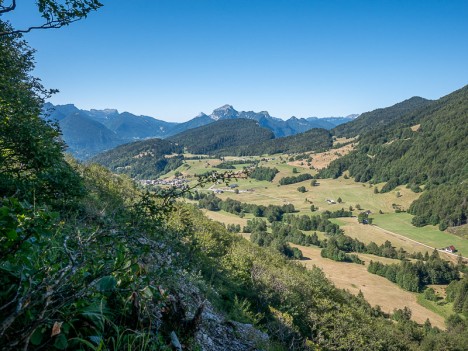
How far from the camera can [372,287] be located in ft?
304

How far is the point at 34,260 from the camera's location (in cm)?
285

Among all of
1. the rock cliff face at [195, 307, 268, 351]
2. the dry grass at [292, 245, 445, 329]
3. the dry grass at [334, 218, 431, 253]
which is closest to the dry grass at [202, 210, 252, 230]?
the dry grass at [292, 245, 445, 329]

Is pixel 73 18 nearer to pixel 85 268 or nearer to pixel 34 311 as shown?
pixel 85 268

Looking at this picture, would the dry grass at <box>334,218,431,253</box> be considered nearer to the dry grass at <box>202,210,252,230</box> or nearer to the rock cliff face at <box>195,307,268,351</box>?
the dry grass at <box>202,210,252,230</box>

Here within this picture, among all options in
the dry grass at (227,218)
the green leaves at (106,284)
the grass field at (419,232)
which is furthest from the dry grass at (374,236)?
the green leaves at (106,284)

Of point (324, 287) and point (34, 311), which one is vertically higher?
point (34, 311)

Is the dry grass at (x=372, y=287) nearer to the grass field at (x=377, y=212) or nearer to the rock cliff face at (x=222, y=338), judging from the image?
the grass field at (x=377, y=212)

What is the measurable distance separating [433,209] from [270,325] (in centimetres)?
16842

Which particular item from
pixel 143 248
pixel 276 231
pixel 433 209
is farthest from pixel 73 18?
pixel 433 209

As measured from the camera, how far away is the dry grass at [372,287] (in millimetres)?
80188

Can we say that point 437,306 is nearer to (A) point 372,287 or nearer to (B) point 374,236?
(A) point 372,287

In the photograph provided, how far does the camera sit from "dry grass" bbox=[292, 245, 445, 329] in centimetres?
8019

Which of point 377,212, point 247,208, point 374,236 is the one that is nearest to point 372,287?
point 374,236

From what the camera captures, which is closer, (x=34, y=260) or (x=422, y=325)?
(x=34, y=260)
